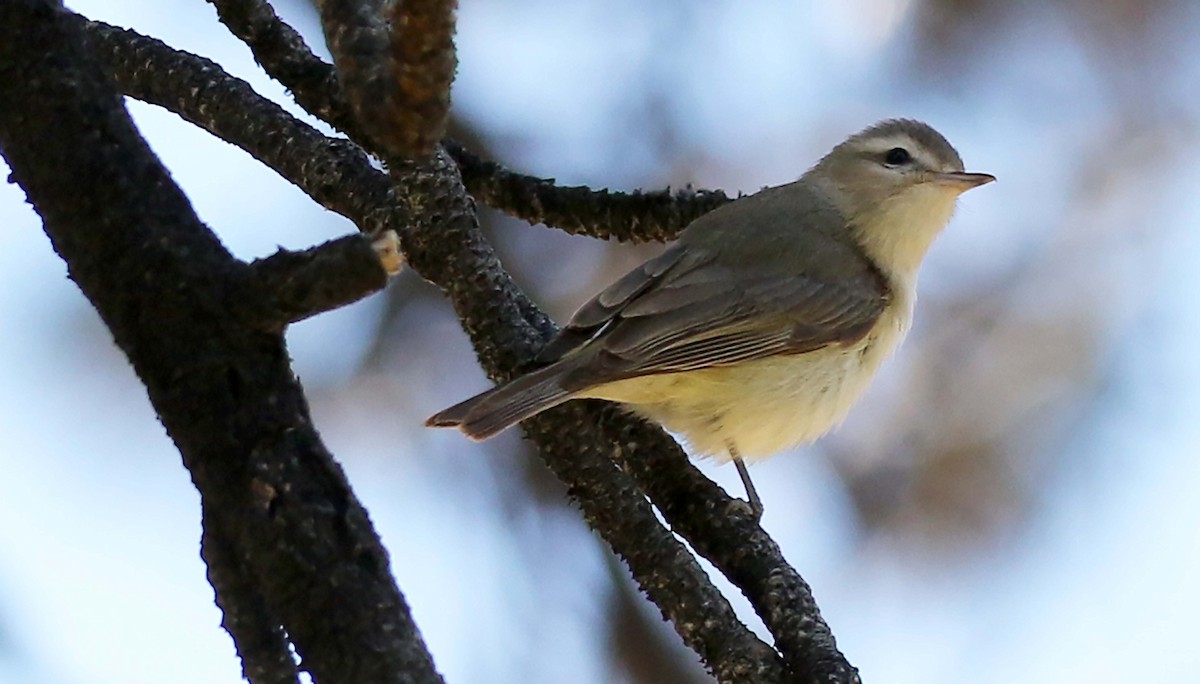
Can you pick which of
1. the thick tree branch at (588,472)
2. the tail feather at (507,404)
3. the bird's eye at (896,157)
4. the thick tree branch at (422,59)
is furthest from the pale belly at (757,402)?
the thick tree branch at (422,59)

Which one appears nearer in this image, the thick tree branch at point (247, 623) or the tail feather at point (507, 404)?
the thick tree branch at point (247, 623)

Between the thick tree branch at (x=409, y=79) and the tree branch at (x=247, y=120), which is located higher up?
the tree branch at (x=247, y=120)

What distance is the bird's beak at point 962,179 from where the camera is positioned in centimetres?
438

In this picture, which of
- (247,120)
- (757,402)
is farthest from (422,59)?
(757,402)

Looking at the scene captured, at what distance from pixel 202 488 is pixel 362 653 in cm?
28

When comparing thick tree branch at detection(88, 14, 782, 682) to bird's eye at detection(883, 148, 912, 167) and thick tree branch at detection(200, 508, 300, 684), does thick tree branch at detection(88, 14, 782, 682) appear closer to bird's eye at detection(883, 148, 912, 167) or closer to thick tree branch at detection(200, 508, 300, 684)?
thick tree branch at detection(200, 508, 300, 684)

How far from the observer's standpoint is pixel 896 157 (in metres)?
4.66

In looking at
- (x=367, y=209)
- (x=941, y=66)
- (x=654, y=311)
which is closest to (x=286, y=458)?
(x=367, y=209)

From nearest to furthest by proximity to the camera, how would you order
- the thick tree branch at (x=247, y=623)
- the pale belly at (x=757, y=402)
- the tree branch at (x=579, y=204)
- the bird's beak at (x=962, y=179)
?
the thick tree branch at (x=247, y=623) < the tree branch at (x=579, y=204) < the pale belly at (x=757, y=402) < the bird's beak at (x=962, y=179)

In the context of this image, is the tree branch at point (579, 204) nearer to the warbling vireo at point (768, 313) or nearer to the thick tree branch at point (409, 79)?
the warbling vireo at point (768, 313)

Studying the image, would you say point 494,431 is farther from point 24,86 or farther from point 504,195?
point 24,86

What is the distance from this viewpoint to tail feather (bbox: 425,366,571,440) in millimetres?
2719

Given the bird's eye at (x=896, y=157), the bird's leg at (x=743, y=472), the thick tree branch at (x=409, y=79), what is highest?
the bird's eye at (x=896, y=157)

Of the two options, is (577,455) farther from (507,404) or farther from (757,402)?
(757,402)
